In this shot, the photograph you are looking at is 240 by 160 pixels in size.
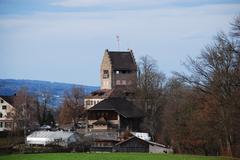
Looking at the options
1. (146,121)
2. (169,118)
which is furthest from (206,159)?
(146,121)

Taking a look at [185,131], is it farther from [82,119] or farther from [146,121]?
[82,119]

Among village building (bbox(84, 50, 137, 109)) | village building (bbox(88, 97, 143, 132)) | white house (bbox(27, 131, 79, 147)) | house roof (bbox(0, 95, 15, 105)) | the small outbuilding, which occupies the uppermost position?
village building (bbox(84, 50, 137, 109))

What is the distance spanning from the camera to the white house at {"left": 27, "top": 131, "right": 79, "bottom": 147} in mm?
51125

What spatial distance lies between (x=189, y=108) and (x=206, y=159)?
12014mm

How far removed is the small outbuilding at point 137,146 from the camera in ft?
158

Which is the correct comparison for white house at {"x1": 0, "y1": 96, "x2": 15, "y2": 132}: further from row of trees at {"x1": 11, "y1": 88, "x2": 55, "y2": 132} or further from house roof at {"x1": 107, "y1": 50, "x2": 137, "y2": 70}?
house roof at {"x1": 107, "y1": 50, "x2": 137, "y2": 70}

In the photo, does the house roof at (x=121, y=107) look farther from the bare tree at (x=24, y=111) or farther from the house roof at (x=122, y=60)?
the house roof at (x=122, y=60)

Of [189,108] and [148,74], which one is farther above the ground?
[148,74]

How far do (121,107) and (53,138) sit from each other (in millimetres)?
14343

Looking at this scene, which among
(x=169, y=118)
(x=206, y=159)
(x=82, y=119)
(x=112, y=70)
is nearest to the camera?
(x=206, y=159)

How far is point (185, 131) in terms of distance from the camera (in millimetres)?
43562

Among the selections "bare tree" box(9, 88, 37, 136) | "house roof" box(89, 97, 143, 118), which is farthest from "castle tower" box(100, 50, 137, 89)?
"house roof" box(89, 97, 143, 118)

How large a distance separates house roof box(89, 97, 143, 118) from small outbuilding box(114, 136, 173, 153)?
13.2 metres

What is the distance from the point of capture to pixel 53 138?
52.6 m
